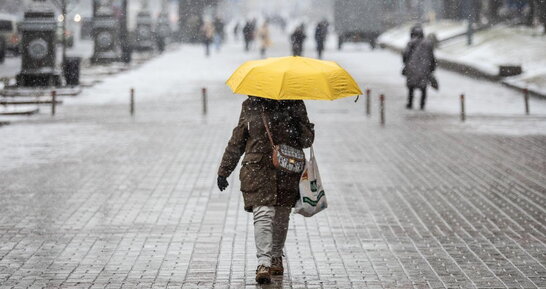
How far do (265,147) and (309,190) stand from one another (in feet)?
1.42

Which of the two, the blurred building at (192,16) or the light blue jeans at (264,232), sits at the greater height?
the blurred building at (192,16)

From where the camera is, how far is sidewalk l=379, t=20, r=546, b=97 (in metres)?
28.2

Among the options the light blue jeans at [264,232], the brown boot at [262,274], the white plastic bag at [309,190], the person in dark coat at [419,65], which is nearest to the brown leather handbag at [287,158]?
the white plastic bag at [309,190]

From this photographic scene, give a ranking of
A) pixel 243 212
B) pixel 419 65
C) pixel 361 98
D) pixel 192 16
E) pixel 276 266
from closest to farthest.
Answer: pixel 276 266
pixel 243 212
pixel 419 65
pixel 361 98
pixel 192 16

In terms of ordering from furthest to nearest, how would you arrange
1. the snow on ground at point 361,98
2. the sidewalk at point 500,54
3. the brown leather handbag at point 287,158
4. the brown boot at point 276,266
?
the sidewalk at point 500,54 → the snow on ground at point 361,98 → the brown boot at point 276,266 → the brown leather handbag at point 287,158

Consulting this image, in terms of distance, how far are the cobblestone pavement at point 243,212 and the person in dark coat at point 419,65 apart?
259 centimetres

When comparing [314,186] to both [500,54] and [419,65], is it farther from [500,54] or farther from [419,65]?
[500,54]

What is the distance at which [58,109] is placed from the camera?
22.3 m

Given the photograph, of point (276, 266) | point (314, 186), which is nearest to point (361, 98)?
point (276, 266)

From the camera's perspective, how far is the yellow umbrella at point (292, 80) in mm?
7184

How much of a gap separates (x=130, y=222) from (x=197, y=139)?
23.1 ft

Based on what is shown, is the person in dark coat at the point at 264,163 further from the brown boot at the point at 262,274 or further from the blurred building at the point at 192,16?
the blurred building at the point at 192,16

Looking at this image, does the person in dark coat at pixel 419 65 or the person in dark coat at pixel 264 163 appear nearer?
the person in dark coat at pixel 264 163

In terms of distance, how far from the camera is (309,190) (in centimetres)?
749
